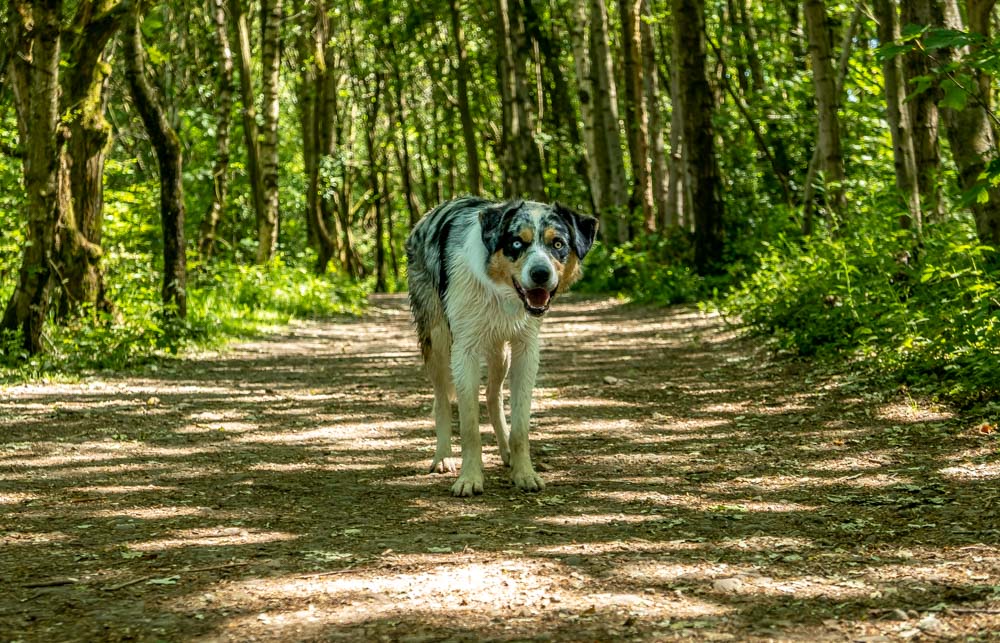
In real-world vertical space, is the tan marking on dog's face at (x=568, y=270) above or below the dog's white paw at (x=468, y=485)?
above

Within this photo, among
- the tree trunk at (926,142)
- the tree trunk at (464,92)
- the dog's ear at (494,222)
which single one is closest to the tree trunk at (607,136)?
the tree trunk at (464,92)

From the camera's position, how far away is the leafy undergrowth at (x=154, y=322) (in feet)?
36.1

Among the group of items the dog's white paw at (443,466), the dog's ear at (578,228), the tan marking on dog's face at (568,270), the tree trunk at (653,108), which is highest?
the tree trunk at (653,108)

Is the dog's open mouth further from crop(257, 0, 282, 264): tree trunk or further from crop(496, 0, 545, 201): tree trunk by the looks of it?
crop(496, 0, 545, 201): tree trunk

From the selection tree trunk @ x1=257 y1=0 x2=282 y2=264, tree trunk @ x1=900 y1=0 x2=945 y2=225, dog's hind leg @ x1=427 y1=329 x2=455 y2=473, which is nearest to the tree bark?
tree trunk @ x1=257 y1=0 x2=282 y2=264

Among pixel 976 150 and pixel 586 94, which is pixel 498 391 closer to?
pixel 976 150

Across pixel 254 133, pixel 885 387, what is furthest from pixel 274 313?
pixel 885 387

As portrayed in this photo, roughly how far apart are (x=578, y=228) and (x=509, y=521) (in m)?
1.73

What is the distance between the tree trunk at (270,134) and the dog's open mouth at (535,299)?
15.5 m

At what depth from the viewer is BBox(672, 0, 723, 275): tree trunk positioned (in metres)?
18.7

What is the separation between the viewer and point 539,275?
18.5ft

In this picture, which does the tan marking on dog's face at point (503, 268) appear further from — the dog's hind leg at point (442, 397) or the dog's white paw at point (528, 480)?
the dog's white paw at point (528, 480)

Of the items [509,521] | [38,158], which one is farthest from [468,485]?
[38,158]

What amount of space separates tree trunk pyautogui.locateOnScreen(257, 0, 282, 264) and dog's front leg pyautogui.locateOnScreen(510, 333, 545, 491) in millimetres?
15225
